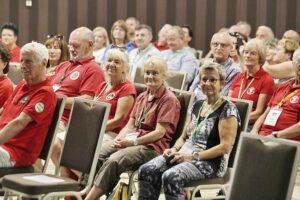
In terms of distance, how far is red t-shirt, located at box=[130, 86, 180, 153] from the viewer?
184 inches

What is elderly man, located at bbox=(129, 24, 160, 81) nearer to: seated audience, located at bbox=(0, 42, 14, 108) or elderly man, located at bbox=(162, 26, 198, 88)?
elderly man, located at bbox=(162, 26, 198, 88)

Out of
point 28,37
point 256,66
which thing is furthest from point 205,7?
point 256,66

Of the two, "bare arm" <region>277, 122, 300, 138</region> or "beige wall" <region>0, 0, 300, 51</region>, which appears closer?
"bare arm" <region>277, 122, 300, 138</region>

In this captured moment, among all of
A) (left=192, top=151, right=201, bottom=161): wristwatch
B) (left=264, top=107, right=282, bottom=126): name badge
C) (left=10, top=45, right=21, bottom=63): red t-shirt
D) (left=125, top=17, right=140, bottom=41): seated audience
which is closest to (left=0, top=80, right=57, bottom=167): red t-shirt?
(left=192, top=151, right=201, bottom=161): wristwatch

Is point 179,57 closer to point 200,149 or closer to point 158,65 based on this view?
point 158,65

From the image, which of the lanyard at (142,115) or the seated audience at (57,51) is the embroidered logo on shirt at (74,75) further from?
the lanyard at (142,115)

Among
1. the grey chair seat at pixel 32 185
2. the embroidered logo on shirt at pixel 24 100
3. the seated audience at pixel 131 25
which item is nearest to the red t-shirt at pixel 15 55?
the seated audience at pixel 131 25

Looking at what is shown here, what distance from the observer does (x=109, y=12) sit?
1137 cm

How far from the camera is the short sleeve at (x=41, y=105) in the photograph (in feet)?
13.6

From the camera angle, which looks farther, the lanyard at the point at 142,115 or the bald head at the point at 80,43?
the bald head at the point at 80,43

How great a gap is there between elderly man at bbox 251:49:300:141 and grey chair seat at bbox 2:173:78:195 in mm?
1664

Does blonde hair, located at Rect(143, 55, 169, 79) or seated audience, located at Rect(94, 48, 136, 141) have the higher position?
blonde hair, located at Rect(143, 55, 169, 79)

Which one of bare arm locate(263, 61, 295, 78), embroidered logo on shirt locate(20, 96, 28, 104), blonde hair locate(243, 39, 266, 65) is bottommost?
embroidered logo on shirt locate(20, 96, 28, 104)

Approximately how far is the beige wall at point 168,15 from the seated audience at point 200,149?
23.2 feet
